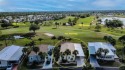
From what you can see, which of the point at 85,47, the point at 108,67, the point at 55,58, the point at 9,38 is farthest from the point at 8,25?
the point at 108,67

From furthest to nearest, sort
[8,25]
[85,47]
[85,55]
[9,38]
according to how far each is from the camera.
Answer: [8,25] → [9,38] → [85,47] → [85,55]

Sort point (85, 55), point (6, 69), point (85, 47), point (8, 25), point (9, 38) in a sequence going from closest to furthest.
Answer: point (6, 69) < point (85, 55) < point (85, 47) < point (9, 38) < point (8, 25)

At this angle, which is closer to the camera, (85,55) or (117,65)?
(117,65)

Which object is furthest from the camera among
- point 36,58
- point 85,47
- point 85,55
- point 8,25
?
point 8,25

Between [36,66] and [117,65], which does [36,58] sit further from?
[117,65]

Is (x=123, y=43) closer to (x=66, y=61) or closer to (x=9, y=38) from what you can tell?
(x=66, y=61)

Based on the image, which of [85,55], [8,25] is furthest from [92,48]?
[8,25]

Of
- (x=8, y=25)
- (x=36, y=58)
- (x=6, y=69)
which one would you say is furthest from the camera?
(x=8, y=25)

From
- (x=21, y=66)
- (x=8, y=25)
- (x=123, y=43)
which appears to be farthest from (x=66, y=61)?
(x=8, y=25)

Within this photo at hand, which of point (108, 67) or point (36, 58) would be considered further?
point (36, 58)
